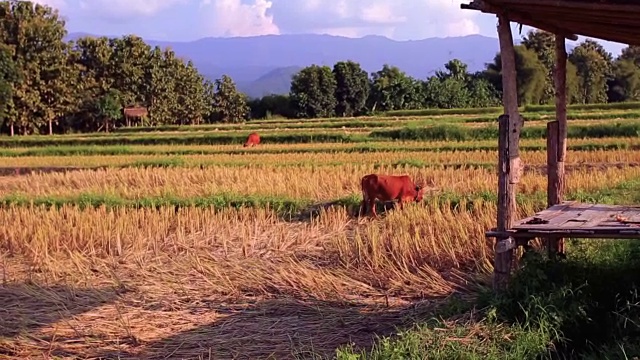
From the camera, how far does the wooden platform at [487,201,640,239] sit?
17.4ft

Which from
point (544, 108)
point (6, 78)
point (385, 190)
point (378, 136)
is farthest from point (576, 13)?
point (6, 78)

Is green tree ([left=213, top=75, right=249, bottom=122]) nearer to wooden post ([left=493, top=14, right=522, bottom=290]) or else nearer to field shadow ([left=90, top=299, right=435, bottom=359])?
field shadow ([left=90, top=299, right=435, bottom=359])

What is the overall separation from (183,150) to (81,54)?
23.3 metres

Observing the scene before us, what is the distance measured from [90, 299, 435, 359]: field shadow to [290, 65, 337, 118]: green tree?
3866 centimetres

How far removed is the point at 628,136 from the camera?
20.2 meters

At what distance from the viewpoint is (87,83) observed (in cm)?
4250

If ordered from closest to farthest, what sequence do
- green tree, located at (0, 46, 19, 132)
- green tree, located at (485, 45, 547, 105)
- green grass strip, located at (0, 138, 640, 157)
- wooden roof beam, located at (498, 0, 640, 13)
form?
wooden roof beam, located at (498, 0, 640, 13) < green grass strip, located at (0, 138, 640, 157) < green tree, located at (0, 46, 19, 132) < green tree, located at (485, 45, 547, 105)

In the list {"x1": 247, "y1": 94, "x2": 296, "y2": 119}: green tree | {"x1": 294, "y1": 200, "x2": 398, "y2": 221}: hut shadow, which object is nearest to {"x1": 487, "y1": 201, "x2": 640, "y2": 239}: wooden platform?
{"x1": 294, "y1": 200, "x2": 398, "y2": 221}: hut shadow

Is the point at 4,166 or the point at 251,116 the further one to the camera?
the point at 251,116

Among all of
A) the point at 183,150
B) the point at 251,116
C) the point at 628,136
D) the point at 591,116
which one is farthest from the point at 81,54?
the point at 628,136

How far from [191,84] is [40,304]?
4218 centimetres

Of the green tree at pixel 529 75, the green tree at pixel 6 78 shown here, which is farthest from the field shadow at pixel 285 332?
the green tree at pixel 529 75

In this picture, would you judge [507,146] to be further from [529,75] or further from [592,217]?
[529,75]

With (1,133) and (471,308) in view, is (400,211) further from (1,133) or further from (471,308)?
(1,133)
